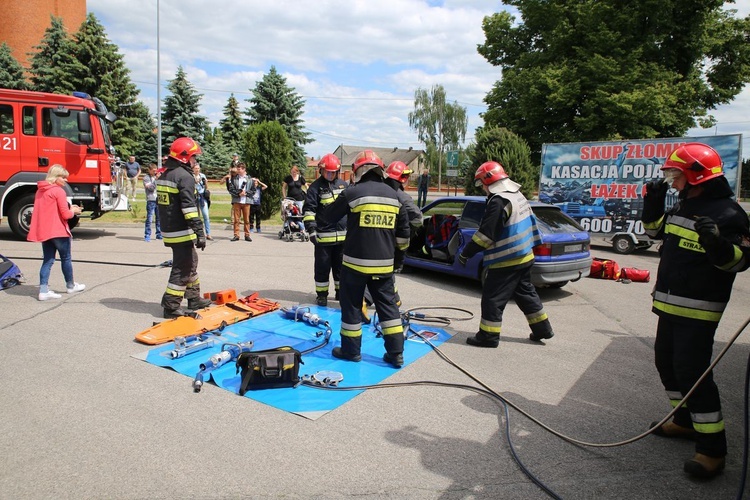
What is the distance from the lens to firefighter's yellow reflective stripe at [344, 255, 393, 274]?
4695 millimetres

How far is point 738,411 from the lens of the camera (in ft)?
13.5

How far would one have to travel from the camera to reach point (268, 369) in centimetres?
417

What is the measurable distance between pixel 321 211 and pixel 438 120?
5609cm

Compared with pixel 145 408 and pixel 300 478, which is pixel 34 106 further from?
pixel 300 478

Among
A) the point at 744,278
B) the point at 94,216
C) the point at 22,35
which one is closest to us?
the point at 744,278

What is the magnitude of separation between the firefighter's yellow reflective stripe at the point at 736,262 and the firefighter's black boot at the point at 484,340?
275 centimetres

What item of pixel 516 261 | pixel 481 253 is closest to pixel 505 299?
pixel 516 261

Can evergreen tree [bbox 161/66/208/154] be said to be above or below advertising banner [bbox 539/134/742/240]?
above

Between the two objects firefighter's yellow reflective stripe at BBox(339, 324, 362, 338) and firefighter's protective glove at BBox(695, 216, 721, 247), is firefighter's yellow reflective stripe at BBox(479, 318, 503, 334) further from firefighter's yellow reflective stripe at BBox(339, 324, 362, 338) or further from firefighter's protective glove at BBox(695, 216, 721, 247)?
firefighter's protective glove at BBox(695, 216, 721, 247)

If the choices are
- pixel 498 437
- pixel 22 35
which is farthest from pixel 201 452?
pixel 22 35

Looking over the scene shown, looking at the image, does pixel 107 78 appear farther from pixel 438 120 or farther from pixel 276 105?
pixel 438 120

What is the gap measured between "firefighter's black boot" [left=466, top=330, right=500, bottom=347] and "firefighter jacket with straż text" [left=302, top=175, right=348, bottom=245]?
7.39 ft

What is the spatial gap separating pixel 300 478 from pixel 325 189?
4.59 m

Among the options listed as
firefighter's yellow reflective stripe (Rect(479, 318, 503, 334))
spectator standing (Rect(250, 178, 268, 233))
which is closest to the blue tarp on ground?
firefighter's yellow reflective stripe (Rect(479, 318, 503, 334))
